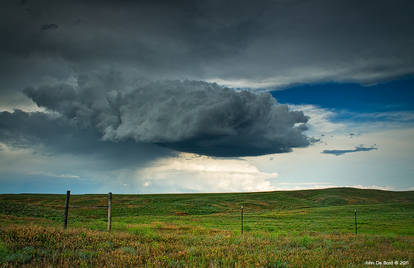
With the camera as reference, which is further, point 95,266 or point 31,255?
point 31,255

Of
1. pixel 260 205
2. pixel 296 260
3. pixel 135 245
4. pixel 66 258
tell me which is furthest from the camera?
pixel 260 205

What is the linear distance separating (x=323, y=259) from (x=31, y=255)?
363 inches

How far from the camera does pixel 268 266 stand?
876 cm

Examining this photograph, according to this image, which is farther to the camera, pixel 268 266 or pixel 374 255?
pixel 374 255

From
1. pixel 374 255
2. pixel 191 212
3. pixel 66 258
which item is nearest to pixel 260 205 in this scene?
pixel 191 212

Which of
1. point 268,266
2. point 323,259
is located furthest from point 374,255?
point 268,266

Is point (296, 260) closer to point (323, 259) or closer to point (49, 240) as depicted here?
point (323, 259)

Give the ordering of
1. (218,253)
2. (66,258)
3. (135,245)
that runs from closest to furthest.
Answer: (66,258) → (218,253) → (135,245)

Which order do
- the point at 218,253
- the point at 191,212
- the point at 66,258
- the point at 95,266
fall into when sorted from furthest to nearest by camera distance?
the point at 191,212 → the point at 218,253 → the point at 66,258 → the point at 95,266

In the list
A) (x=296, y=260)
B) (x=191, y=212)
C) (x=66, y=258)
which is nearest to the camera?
(x=66, y=258)

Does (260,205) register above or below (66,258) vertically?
below

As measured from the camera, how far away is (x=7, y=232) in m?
11.6

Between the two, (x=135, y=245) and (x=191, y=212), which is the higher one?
(x=135, y=245)

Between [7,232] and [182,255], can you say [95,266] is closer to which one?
[182,255]
